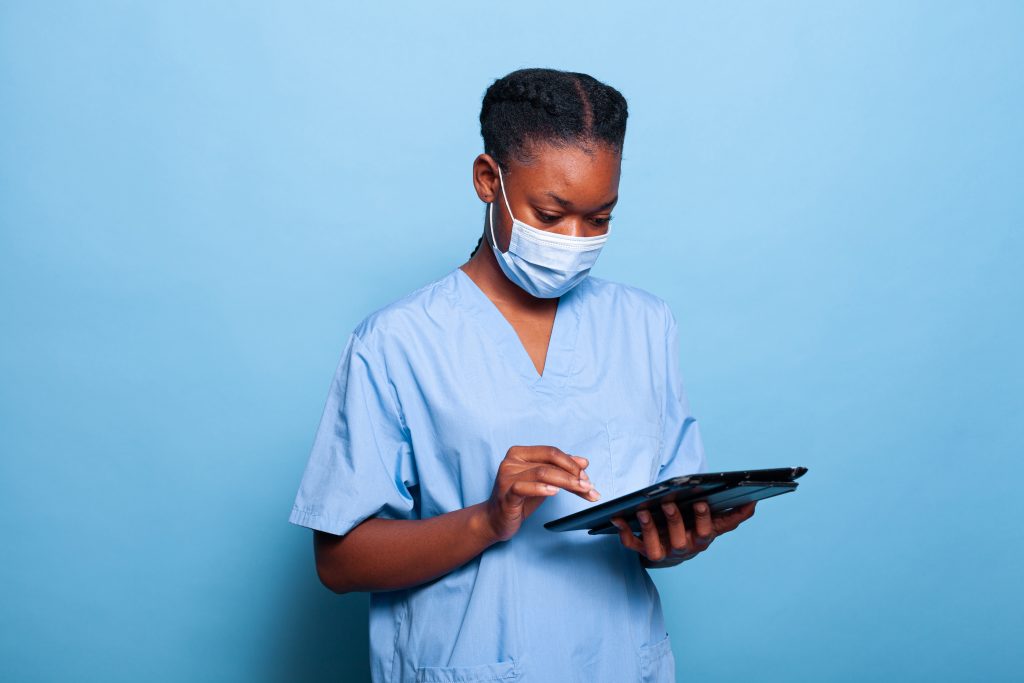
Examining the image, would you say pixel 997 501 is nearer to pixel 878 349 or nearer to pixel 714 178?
pixel 878 349

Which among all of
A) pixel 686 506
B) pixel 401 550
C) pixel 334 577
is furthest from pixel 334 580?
pixel 686 506

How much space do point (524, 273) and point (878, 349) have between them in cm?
125

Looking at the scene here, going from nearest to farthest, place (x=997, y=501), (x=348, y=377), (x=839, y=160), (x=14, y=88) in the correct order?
(x=348, y=377) → (x=14, y=88) → (x=839, y=160) → (x=997, y=501)

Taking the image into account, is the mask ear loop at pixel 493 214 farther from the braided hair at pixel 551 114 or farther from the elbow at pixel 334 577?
the elbow at pixel 334 577

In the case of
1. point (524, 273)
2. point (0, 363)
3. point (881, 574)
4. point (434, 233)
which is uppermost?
point (434, 233)

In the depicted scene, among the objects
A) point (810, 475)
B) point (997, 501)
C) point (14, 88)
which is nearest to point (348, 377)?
point (14, 88)

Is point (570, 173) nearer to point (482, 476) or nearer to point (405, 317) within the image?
point (405, 317)

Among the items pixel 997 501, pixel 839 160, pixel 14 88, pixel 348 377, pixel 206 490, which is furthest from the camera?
pixel 997 501

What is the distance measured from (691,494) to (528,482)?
7.0 inches

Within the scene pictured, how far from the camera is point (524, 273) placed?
1.33 metres

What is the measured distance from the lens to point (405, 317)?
4.28 feet

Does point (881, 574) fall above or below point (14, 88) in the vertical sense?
below

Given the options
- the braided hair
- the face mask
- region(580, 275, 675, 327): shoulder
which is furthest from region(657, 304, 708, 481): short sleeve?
the braided hair

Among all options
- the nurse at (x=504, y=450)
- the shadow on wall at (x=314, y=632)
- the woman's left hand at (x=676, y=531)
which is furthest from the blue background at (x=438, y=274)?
the woman's left hand at (x=676, y=531)
